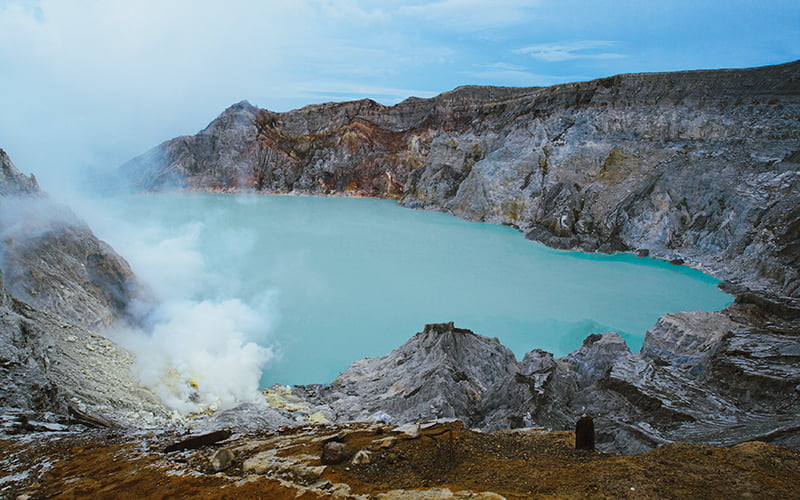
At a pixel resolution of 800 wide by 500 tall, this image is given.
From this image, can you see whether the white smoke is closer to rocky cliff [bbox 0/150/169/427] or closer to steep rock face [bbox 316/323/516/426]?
rocky cliff [bbox 0/150/169/427]

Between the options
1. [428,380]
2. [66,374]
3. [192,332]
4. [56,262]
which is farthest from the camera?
[192,332]

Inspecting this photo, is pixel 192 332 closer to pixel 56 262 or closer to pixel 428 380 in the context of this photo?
pixel 56 262

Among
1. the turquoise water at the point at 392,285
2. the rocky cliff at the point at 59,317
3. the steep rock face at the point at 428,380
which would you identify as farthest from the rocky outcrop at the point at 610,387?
the rocky cliff at the point at 59,317

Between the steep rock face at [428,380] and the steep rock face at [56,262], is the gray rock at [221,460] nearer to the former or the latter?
the steep rock face at [428,380]

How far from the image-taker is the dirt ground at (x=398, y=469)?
2793mm

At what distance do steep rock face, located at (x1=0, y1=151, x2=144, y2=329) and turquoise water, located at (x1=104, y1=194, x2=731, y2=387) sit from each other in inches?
83.5

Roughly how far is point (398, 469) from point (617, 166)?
81.4ft

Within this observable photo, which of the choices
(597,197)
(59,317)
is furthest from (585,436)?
(597,197)

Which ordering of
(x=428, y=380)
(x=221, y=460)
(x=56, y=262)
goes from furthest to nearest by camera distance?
(x=56, y=262) → (x=428, y=380) → (x=221, y=460)

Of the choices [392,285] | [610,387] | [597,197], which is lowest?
[392,285]

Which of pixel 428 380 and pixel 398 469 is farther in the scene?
pixel 428 380

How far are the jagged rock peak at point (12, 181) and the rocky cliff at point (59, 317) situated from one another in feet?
0.07

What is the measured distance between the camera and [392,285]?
16.2m

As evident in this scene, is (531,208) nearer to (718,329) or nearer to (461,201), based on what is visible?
(461,201)
